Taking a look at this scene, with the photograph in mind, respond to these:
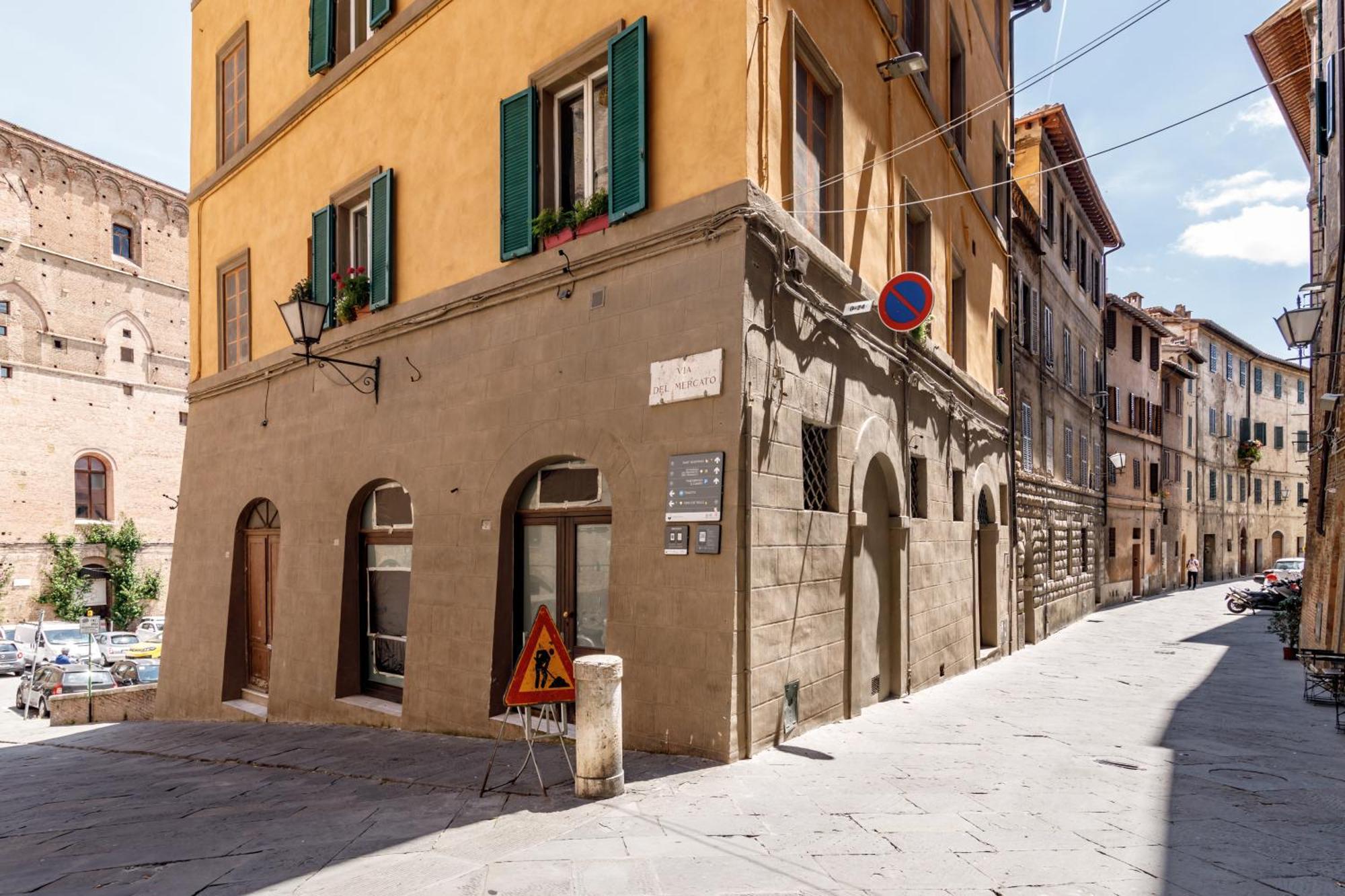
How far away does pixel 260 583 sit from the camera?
12531 mm

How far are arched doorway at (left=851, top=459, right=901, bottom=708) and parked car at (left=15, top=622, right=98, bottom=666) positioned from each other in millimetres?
24238

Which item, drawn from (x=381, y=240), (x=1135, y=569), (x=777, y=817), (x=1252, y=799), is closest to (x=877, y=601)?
(x=1252, y=799)

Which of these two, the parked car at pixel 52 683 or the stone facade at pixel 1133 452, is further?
the stone facade at pixel 1133 452

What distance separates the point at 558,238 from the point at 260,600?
7945 millimetres

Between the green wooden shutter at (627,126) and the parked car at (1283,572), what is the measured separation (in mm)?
27348

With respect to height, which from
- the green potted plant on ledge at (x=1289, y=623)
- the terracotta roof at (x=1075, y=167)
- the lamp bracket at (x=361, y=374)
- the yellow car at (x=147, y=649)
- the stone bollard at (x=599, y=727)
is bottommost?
the yellow car at (x=147, y=649)

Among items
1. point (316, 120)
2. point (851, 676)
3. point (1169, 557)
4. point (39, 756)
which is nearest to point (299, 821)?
point (851, 676)

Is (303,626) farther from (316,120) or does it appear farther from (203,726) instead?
(316,120)

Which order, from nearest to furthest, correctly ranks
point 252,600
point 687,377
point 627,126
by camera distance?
point 687,377, point 627,126, point 252,600

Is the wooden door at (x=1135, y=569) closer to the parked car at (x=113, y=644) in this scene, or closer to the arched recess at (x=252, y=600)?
the arched recess at (x=252, y=600)

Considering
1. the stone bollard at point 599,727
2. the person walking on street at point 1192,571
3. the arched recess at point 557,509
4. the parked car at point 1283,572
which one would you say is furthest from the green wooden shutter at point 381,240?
the person walking on street at point 1192,571

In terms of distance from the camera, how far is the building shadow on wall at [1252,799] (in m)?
4.61

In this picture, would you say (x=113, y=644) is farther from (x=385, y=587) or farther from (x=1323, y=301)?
(x=1323, y=301)

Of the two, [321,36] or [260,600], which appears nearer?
[321,36]
